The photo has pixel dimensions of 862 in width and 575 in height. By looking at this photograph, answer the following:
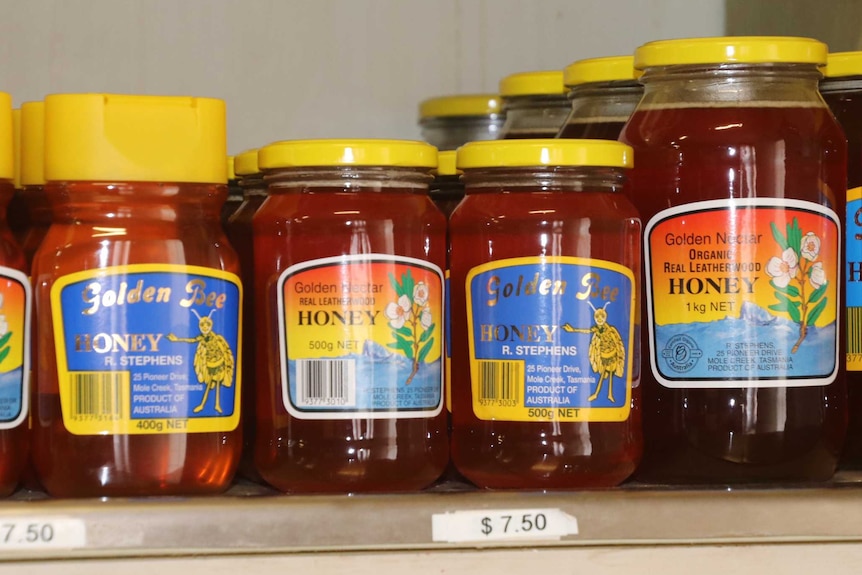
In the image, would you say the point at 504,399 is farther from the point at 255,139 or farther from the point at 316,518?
the point at 255,139

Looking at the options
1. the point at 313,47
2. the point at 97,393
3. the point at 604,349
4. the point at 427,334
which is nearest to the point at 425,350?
the point at 427,334

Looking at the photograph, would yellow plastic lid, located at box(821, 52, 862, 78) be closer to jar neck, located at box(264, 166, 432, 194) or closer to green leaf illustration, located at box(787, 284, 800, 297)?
green leaf illustration, located at box(787, 284, 800, 297)

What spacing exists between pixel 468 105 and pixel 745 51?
449 mm

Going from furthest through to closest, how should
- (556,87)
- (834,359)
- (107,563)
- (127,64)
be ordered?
(127,64) < (556,87) < (834,359) < (107,563)

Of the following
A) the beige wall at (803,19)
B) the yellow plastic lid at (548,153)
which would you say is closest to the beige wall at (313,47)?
the beige wall at (803,19)

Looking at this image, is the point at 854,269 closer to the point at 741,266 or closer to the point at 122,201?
the point at 741,266

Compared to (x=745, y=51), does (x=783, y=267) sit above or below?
below

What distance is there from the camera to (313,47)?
1334 millimetres

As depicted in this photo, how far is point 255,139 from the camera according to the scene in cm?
133

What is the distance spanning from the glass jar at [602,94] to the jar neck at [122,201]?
367 millimetres

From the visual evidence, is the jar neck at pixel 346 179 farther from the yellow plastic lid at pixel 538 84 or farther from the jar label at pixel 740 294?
the yellow plastic lid at pixel 538 84

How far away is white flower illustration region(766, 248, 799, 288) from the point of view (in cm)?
84

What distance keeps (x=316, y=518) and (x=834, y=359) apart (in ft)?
1.33

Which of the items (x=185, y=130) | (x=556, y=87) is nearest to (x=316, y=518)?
(x=185, y=130)
